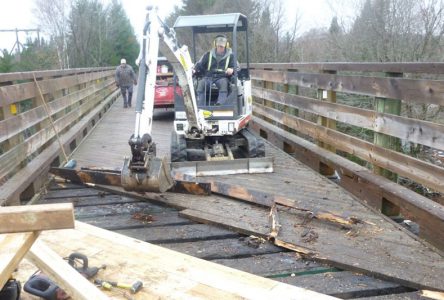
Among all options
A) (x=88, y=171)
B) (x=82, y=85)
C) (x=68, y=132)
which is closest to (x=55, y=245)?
(x=88, y=171)

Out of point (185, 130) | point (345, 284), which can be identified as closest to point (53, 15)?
point (185, 130)

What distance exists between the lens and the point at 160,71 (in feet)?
43.6

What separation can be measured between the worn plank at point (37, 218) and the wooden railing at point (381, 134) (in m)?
2.86

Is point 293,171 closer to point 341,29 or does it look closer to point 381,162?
point 381,162

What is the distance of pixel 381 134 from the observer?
16.0 feet

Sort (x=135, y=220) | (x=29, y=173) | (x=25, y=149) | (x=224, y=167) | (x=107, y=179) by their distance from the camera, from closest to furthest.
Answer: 1. (x=135, y=220)
2. (x=29, y=173)
3. (x=25, y=149)
4. (x=107, y=179)
5. (x=224, y=167)

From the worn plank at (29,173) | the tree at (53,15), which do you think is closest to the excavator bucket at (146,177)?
the worn plank at (29,173)

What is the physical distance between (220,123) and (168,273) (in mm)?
4328

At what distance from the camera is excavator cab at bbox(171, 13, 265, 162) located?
6891mm

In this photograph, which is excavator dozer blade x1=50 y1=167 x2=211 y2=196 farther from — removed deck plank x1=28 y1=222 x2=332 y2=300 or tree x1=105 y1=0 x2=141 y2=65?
tree x1=105 y1=0 x2=141 y2=65

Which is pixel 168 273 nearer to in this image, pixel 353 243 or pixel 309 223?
pixel 353 243

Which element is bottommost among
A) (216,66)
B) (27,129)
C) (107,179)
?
(107,179)

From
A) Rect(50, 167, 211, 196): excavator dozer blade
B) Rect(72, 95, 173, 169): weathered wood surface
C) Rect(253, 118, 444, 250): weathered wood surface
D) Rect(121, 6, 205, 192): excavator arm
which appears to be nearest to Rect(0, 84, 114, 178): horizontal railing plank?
Rect(50, 167, 211, 196): excavator dozer blade

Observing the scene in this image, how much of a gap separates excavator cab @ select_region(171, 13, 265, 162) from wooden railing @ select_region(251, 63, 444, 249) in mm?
791
